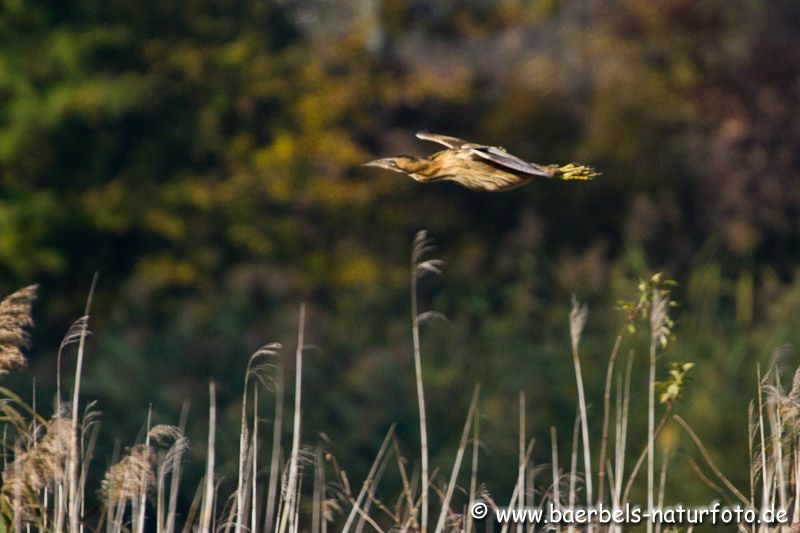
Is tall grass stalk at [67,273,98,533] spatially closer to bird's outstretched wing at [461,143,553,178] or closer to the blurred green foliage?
bird's outstretched wing at [461,143,553,178]

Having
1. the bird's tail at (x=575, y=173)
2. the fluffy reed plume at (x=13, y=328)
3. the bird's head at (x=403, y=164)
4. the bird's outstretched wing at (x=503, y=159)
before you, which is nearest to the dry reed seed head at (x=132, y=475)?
the fluffy reed plume at (x=13, y=328)

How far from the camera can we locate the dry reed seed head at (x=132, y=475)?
3080 mm

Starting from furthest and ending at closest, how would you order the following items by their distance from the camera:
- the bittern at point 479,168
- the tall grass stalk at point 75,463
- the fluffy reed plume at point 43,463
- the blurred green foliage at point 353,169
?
1. the blurred green foliage at point 353,169
2. the tall grass stalk at point 75,463
3. the fluffy reed plume at point 43,463
4. the bittern at point 479,168

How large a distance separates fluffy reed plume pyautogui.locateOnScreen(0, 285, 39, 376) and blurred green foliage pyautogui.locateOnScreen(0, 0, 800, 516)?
669 centimetres

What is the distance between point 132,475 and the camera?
10.2 ft

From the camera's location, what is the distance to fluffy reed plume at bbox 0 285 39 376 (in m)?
3.04

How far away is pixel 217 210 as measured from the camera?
1159 centimetres

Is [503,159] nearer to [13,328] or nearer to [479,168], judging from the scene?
[479,168]

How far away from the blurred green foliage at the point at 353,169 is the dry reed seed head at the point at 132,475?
662cm

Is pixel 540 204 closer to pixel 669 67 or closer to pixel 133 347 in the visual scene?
pixel 669 67

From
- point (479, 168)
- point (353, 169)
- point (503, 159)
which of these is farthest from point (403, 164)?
point (353, 169)

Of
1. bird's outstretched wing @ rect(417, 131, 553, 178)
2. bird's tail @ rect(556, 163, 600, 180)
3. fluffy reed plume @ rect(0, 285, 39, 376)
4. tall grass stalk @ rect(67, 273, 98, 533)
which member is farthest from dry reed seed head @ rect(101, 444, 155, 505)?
bird's tail @ rect(556, 163, 600, 180)

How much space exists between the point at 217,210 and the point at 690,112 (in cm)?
383

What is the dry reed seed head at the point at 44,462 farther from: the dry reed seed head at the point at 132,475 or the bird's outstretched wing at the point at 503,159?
the bird's outstretched wing at the point at 503,159
